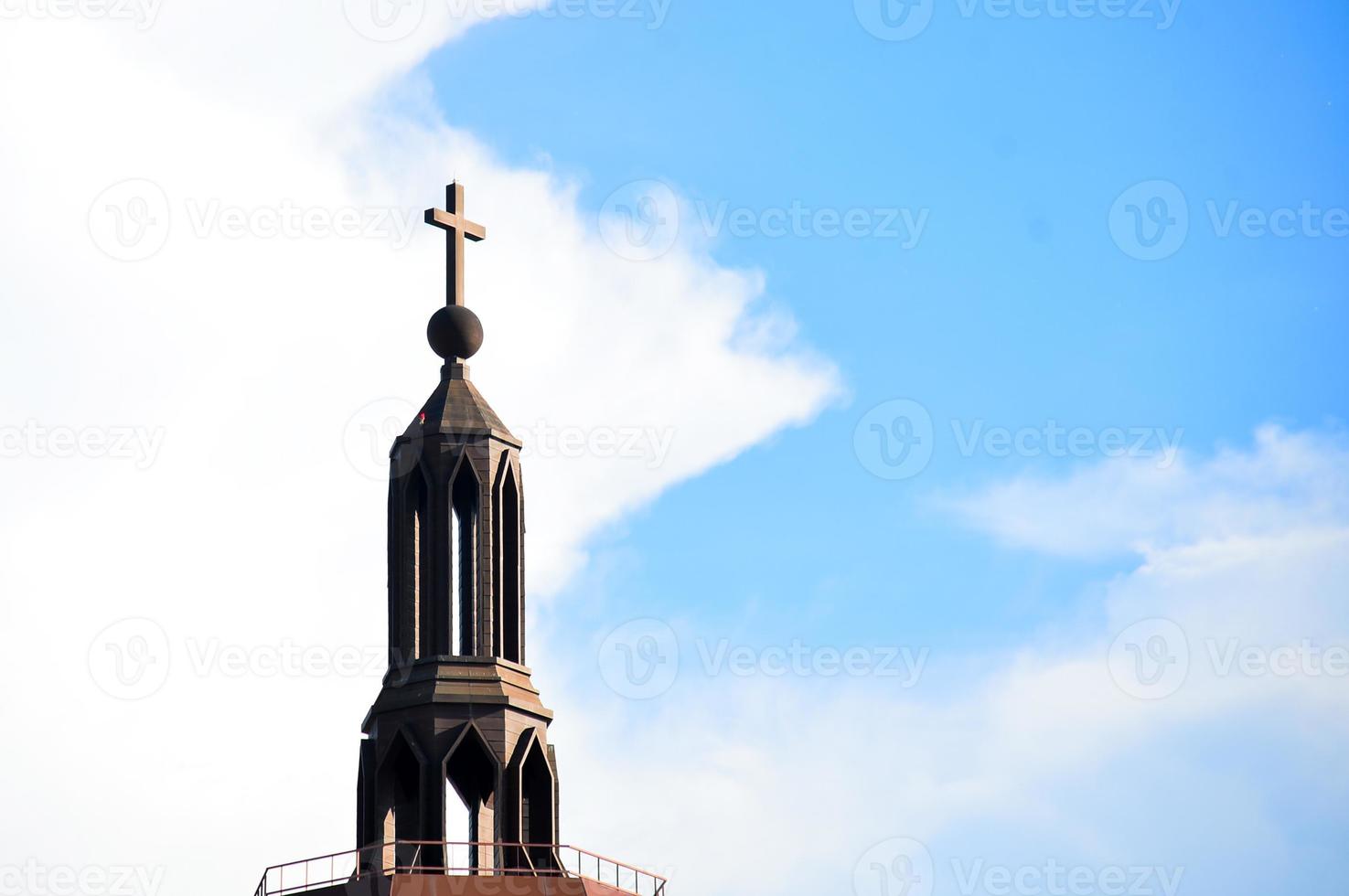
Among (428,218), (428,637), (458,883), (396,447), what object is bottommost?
(458,883)

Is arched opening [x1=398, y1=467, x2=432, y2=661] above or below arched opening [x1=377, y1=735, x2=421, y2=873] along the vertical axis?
above

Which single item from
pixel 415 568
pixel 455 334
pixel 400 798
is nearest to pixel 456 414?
pixel 455 334

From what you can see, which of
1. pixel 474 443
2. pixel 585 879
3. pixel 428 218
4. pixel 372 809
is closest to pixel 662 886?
pixel 585 879

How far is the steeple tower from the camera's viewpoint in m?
70.2

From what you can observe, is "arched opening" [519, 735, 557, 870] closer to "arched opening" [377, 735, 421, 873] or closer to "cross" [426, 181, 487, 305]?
"arched opening" [377, 735, 421, 873]

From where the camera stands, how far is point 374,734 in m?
71.7

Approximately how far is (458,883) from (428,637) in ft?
20.8

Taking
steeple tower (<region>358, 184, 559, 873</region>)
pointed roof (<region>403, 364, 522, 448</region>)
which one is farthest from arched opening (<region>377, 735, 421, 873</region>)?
pointed roof (<region>403, 364, 522, 448</region>)

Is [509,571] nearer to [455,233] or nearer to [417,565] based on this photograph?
[417,565]

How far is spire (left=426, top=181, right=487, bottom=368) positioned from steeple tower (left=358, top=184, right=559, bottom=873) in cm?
5

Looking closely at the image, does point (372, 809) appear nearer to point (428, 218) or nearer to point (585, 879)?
point (585, 879)

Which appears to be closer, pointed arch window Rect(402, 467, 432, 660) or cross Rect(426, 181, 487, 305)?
pointed arch window Rect(402, 467, 432, 660)

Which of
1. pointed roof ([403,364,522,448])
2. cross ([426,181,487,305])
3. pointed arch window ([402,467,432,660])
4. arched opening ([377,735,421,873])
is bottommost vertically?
arched opening ([377,735,421,873])

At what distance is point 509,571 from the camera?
240 ft
